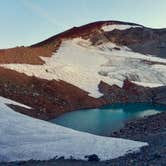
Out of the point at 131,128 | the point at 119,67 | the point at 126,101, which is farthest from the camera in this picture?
the point at 119,67

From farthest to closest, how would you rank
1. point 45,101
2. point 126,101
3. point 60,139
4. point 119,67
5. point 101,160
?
point 119,67, point 126,101, point 45,101, point 60,139, point 101,160

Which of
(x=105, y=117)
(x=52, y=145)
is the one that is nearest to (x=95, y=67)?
(x=105, y=117)

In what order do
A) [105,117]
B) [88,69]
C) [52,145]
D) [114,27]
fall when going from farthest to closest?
[114,27], [88,69], [105,117], [52,145]

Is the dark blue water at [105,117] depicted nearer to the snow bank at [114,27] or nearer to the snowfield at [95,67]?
the snowfield at [95,67]

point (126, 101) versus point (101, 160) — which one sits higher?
point (101, 160)

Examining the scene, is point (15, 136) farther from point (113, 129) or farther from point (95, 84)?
point (95, 84)

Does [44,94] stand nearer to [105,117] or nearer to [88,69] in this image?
[105,117]

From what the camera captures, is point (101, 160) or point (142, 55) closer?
point (101, 160)

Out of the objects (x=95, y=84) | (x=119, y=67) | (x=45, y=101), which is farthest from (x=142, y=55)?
(x=45, y=101)
